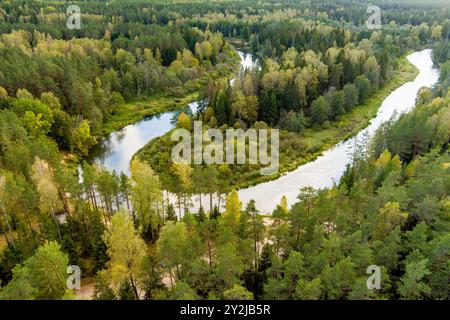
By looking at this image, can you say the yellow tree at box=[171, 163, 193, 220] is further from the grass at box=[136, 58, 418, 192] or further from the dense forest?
the grass at box=[136, 58, 418, 192]

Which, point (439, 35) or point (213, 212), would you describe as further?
point (439, 35)

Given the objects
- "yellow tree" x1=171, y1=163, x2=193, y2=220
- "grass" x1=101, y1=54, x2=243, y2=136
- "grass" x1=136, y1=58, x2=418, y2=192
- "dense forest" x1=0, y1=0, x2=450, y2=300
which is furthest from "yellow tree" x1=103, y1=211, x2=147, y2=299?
"grass" x1=101, y1=54, x2=243, y2=136

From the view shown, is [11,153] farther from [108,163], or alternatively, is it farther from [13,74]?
[13,74]

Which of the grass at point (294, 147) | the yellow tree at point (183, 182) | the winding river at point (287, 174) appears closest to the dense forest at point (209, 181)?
the yellow tree at point (183, 182)

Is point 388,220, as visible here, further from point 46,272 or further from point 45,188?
point 45,188

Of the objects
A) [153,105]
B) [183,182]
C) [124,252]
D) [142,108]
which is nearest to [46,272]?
[124,252]

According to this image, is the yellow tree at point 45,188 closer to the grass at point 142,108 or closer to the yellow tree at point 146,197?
the yellow tree at point 146,197
